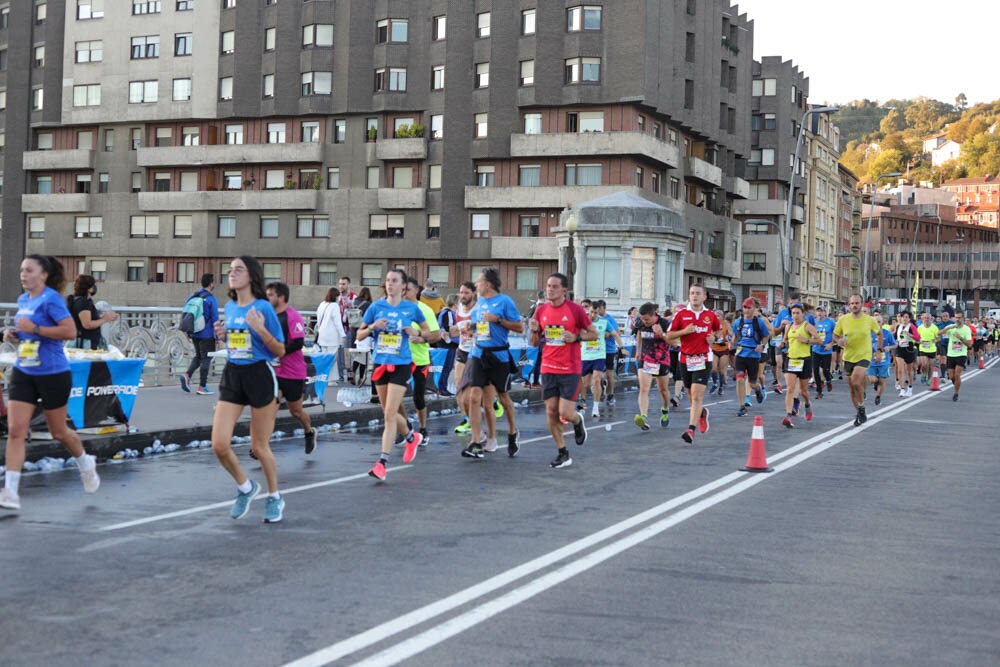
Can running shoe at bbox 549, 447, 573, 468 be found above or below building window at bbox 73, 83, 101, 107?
below

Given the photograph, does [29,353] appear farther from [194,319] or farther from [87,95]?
[87,95]

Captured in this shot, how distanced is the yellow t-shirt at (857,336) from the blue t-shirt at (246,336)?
11.9 metres

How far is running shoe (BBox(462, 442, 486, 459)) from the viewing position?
12523 millimetres

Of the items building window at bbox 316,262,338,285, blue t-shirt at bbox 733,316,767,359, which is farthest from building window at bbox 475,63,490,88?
blue t-shirt at bbox 733,316,767,359

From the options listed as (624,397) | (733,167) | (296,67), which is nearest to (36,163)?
(296,67)

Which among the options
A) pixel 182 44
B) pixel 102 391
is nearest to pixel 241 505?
pixel 102 391

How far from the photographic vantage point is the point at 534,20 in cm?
5906

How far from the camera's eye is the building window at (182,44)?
212 ft

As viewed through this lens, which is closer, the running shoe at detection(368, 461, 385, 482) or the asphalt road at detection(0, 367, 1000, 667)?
the asphalt road at detection(0, 367, 1000, 667)

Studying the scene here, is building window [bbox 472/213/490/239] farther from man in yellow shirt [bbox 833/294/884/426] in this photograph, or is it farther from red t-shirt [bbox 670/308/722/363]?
red t-shirt [bbox 670/308/722/363]

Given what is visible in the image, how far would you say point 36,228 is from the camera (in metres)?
69.1

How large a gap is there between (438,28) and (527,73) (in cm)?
531

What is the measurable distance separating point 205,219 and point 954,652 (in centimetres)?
6240

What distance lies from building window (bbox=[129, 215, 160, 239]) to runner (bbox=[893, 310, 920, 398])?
4583 cm
